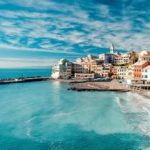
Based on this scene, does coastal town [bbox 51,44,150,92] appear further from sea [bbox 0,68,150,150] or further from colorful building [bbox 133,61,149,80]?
sea [bbox 0,68,150,150]

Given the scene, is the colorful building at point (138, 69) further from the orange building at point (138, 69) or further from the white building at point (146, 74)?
the white building at point (146, 74)

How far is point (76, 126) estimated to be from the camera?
4031 cm

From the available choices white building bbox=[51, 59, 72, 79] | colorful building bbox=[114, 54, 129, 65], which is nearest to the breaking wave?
white building bbox=[51, 59, 72, 79]

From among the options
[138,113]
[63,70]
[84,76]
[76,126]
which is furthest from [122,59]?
[76,126]

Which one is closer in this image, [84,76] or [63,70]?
[84,76]

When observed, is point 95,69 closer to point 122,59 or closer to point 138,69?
point 122,59

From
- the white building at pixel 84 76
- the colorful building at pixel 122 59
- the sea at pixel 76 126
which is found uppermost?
the colorful building at pixel 122 59

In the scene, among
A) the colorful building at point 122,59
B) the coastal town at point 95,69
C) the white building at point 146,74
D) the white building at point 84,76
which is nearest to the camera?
the white building at point 146,74

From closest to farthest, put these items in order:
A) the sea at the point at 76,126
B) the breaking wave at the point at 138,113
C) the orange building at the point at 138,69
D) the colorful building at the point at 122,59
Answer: the sea at the point at 76,126 → the breaking wave at the point at 138,113 → the orange building at the point at 138,69 → the colorful building at the point at 122,59

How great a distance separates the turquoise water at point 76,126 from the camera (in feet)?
108

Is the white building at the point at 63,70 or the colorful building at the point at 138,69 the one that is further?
the white building at the point at 63,70

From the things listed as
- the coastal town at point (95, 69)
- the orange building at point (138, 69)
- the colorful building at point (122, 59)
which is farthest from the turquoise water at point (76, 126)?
the colorful building at point (122, 59)

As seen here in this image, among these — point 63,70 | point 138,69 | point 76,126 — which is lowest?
point 76,126

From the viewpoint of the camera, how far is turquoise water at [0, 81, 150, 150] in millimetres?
32844
